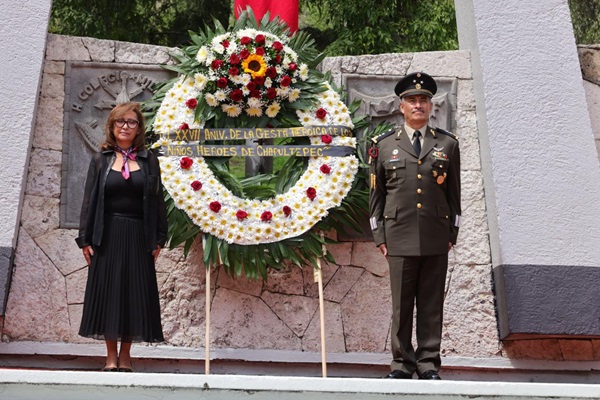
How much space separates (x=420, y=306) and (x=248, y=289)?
1382mm

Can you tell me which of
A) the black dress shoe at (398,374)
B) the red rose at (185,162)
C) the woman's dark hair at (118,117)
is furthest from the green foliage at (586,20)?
the woman's dark hair at (118,117)

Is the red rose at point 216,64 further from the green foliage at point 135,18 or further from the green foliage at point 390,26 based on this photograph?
the green foliage at point 135,18

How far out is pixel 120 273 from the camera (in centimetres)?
604

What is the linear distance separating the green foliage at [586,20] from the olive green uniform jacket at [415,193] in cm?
795

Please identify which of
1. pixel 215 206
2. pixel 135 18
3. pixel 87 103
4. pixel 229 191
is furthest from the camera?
pixel 135 18

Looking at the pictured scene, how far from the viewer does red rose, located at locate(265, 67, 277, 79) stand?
685 cm

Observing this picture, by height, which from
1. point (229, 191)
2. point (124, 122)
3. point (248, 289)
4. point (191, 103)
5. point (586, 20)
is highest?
point (586, 20)

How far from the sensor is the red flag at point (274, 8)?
25.4 ft

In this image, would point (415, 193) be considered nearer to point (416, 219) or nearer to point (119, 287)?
point (416, 219)

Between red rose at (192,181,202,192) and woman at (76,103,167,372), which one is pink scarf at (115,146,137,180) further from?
red rose at (192,181,202,192)

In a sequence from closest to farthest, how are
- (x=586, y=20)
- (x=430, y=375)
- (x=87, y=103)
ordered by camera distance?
(x=430, y=375), (x=87, y=103), (x=586, y=20)

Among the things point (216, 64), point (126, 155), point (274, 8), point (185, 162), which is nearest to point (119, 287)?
point (126, 155)

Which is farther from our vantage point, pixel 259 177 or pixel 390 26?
pixel 390 26

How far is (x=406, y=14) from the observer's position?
13.1 meters
